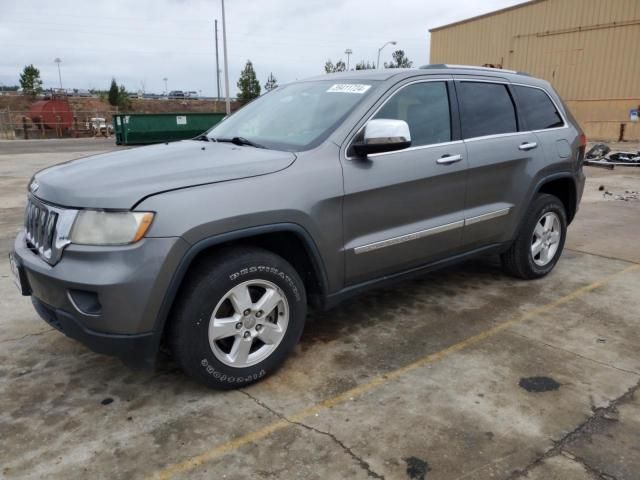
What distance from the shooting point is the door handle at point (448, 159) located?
3738 mm

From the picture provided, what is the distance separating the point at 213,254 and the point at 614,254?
4714 mm

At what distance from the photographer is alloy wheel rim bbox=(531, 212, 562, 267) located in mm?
4801

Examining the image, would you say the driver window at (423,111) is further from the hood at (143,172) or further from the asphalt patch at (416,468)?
the asphalt patch at (416,468)

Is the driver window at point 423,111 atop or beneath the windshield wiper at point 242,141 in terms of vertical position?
atop

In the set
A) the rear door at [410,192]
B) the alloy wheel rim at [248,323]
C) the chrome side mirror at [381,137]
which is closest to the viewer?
the alloy wheel rim at [248,323]

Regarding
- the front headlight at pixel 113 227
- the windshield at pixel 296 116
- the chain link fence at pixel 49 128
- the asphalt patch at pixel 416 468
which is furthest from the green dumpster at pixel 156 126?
the asphalt patch at pixel 416 468

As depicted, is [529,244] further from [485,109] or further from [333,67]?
[333,67]

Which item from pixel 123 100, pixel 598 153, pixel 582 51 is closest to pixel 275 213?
pixel 598 153

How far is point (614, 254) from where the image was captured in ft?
19.0

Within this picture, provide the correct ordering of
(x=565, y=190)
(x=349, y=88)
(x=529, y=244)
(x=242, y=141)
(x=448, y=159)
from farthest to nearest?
(x=565, y=190) < (x=529, y=244) < (x=448, y=159) < (x=349, y=88) < (x=242, y=141)

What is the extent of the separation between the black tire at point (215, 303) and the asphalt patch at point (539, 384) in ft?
4.58

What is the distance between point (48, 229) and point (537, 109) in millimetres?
3923

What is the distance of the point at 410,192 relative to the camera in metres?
3.57

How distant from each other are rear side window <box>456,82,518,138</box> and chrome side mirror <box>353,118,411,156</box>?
0.91 metres
